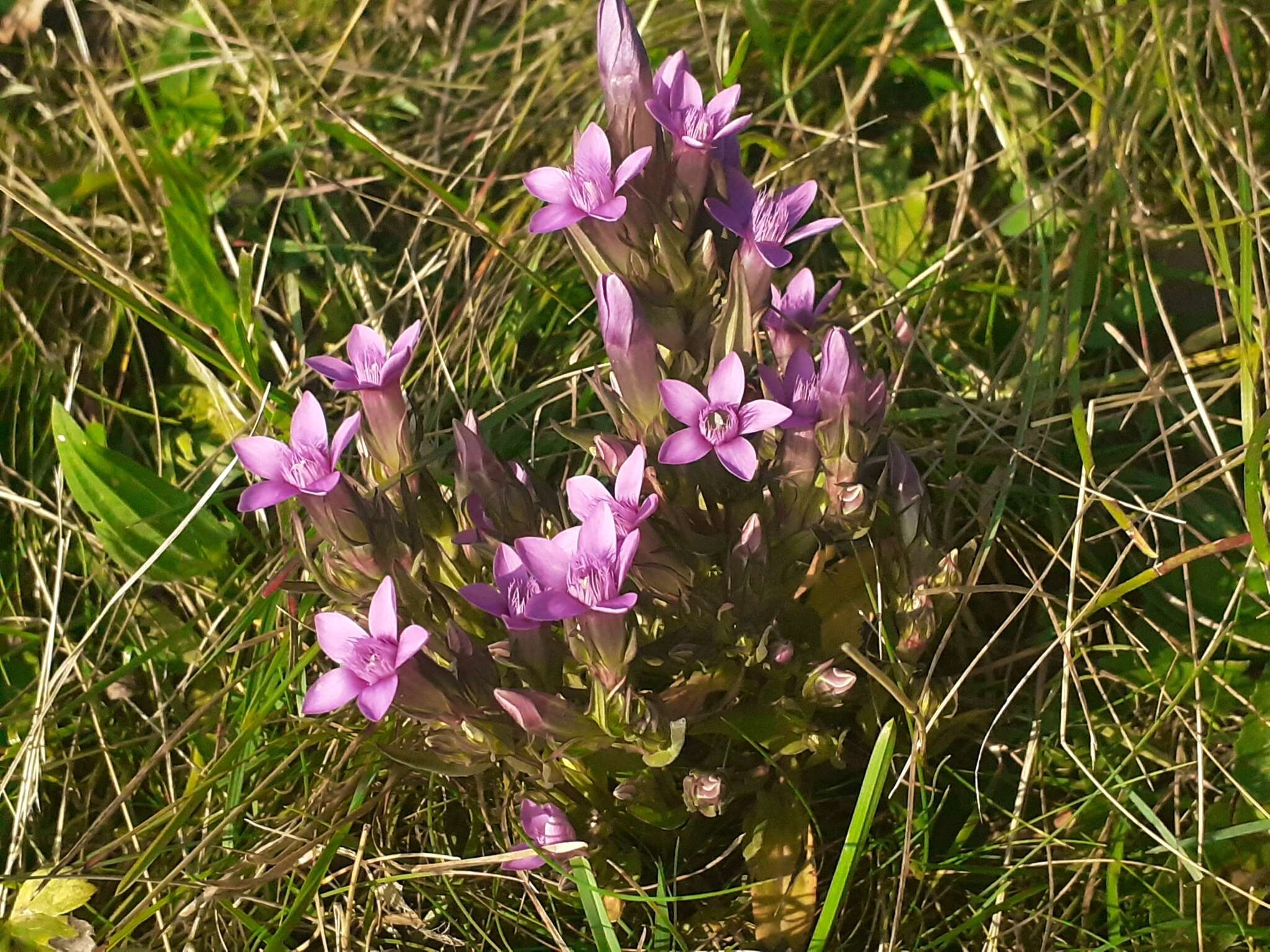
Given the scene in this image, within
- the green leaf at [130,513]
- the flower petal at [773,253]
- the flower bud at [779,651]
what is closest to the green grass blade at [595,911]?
the flower bud at [779,651]

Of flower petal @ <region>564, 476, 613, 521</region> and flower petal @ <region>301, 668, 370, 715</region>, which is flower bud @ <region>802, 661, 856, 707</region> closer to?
flower petal @ <region>564, 476, 613, 521</region>

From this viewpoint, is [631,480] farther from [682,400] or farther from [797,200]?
[797,200]

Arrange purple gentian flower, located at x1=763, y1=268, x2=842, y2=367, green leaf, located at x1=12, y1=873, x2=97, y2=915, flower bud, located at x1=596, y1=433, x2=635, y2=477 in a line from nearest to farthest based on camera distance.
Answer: flower bud, located at x1=596, y1=433, x2=635, y2=477 → purple gentian flower, located at x1=763, y1=268, x2=842, y2=367 → green leaf, located at x1=12, y1=873, x2=97, y2=915

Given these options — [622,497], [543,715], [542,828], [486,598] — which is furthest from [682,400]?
[542,828]

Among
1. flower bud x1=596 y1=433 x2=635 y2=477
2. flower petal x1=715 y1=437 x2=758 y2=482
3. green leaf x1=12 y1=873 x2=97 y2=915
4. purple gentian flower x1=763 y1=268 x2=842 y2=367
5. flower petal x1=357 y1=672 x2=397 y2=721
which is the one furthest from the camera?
green leaf x1=12 y1=873 x2=97 y2=915

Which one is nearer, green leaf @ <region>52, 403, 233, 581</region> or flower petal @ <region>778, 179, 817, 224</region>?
flower petal @ <region>778, 179, 817, 224</region>

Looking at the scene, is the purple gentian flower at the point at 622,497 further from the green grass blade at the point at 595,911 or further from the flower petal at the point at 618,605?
the green grass blade at the point at 595,911

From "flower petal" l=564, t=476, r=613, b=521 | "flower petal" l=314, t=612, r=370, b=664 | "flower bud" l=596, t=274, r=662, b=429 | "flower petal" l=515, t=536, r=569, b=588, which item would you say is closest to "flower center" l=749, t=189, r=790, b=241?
"flower bud" l=596, t=274, r=662, b=429
